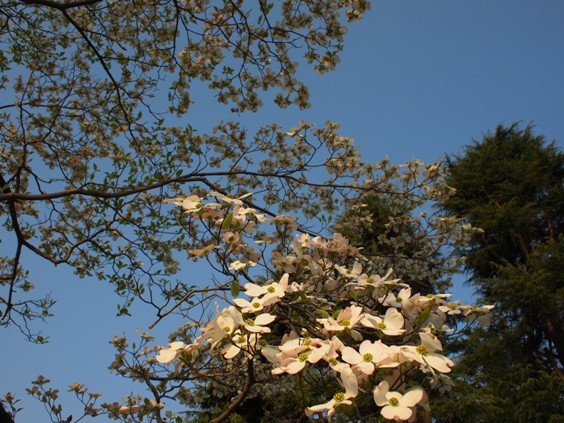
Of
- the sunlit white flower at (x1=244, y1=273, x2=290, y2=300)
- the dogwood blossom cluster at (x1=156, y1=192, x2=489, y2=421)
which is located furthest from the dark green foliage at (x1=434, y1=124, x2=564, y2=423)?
the sunlit white flower at (x1=244, y1=273, x2=290, y2=300)

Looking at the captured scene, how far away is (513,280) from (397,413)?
9137 millimetres

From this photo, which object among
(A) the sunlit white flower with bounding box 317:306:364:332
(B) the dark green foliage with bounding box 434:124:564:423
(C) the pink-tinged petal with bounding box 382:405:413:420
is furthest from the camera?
(B) the dark green foliage with bounding box 434:124:564:423

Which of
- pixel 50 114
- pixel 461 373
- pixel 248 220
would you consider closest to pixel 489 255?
pixel 461 373

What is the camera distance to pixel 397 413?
1.07 m

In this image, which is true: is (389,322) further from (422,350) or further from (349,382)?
(349,382)

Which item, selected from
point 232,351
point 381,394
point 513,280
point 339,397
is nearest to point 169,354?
point 232,351

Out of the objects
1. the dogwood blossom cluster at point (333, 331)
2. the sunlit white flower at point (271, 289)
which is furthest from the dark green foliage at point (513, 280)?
the sunlit white flower at point (271, 289)

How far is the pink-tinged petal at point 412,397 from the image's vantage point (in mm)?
1088

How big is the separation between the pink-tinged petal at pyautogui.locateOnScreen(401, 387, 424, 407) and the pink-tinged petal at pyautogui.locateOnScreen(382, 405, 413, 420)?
24 millimetres

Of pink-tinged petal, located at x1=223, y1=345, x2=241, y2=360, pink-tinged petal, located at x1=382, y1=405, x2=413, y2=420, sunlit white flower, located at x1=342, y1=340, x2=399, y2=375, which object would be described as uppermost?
pink-tinged petal, located at x1=223, y1=345, x2=241, y2=360

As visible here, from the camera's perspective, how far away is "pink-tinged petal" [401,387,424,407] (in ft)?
3.57

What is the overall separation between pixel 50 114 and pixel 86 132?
0.51 meters

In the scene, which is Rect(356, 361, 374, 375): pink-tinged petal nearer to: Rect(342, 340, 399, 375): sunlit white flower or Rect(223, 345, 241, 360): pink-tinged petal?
Rect(342, 340, 399, 375): sunlit white flower

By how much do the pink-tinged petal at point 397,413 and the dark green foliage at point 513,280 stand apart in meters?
7.66
